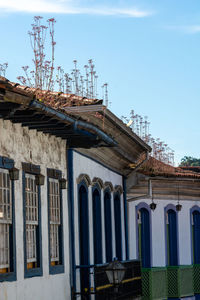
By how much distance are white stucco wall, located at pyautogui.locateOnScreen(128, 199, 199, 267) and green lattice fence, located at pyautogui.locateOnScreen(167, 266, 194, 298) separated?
391 mm

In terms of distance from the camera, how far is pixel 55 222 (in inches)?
735

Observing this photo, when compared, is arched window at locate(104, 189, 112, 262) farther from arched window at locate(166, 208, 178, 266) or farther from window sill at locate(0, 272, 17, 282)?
window sill at locate(0, 272, 17, 282)

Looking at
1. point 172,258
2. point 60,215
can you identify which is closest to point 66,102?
point 60,215

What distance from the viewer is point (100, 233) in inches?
917

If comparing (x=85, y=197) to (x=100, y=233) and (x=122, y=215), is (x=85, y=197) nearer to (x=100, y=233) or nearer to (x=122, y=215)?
(x=100, y=233)

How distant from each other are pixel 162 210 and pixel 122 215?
393 cm

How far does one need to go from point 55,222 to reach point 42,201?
113 centimetres

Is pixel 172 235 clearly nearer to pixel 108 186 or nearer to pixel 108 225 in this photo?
pixel 108 225

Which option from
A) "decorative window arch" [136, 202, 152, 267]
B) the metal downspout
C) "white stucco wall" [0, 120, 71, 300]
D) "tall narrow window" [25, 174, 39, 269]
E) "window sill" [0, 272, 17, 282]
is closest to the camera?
the metal downspout

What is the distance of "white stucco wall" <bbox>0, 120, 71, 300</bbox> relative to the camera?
1573 cm

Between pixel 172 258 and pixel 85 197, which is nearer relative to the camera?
pixel 85 197

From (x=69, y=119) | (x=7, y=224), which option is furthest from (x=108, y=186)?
(x=7, y=224)

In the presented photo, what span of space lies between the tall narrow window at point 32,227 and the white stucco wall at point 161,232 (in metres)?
11.5

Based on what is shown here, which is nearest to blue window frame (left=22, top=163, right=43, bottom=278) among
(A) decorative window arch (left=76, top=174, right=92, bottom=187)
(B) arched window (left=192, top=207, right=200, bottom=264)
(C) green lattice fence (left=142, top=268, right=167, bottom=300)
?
(A) decorative window arch (left=76, top=174, right=92, bottom=187)
